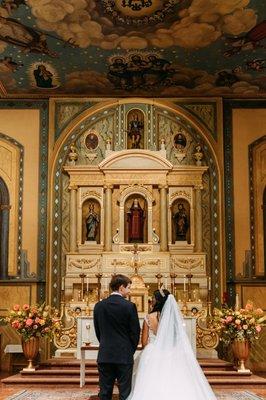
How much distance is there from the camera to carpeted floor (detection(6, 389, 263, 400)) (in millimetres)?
9102

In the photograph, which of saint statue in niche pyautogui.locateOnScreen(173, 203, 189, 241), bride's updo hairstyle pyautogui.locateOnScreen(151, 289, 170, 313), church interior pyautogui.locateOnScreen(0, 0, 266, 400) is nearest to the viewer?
bride's updo hairstyle pyautogui.locateOnScreen(151, 289, 170, 313)

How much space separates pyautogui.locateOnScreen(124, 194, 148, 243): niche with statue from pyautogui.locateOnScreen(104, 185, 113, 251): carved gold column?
1.21 ft

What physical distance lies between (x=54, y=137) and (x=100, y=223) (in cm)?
233

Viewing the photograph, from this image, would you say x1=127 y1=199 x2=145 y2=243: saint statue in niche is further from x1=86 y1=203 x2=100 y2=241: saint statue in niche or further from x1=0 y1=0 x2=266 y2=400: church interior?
x1=86 y1=203 x2=100 y2=241: saint statue in niche

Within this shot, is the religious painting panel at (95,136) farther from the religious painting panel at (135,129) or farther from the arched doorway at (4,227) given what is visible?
the arched doorway at (4,227)

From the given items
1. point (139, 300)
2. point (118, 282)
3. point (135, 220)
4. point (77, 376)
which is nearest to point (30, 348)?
point (77, 376)

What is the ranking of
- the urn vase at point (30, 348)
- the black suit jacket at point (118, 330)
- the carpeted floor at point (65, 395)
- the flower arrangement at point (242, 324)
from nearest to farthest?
the black suit jacket at point (118, 330)
the carpeted floor at point (65, 395)
the flower arrangement at point (242, 324)
the urn vase at point (30, 348)

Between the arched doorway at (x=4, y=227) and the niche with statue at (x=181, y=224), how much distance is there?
3.85m

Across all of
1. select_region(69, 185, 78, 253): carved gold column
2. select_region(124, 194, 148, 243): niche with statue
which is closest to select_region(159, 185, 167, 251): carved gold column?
select_region(124, 194, 148, 243): niche with statue

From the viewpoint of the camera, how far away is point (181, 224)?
14.8 meters

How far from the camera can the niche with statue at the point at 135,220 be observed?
14.6 metres

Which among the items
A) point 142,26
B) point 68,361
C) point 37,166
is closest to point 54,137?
point 37,166

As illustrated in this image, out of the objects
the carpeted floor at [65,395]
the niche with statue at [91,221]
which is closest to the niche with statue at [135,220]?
the niche with statue at [91,221]

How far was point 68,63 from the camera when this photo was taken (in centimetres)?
1368
